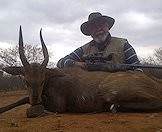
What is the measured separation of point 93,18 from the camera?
9023mm

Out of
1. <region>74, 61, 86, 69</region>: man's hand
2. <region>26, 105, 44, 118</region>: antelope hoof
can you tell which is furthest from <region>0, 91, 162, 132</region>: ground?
<region>74, 61, 86, 69</region>: man's hand

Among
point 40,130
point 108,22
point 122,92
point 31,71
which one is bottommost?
point 40,130

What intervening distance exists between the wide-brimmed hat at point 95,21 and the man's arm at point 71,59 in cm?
59

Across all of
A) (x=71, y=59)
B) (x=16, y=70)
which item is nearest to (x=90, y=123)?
(x=16, y=70)

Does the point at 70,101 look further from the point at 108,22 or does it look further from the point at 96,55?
the point at 108,22

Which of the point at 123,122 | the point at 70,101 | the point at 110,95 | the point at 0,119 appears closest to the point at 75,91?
the point at 70,101

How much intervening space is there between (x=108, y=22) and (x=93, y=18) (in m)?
0.31

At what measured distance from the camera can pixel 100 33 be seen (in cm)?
871

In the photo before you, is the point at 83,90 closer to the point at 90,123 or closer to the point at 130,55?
the point at 130,55

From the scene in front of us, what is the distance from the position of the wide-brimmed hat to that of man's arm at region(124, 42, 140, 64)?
0.84m

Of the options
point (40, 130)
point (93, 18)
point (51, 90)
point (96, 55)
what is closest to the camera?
point (40, 130)

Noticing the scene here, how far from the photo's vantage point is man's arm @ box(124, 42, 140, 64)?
26.9 feet

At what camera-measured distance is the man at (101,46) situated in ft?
27.2

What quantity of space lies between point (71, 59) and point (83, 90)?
1.28m
